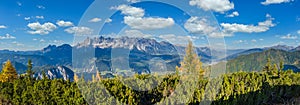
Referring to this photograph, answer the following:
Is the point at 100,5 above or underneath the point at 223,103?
above

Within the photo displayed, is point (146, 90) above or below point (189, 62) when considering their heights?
below

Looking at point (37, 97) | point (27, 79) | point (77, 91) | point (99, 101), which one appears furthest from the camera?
point (27, 79)

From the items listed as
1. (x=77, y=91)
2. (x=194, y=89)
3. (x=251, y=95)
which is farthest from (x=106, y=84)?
(x=251, y=95)

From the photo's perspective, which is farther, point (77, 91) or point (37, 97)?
point (37, 97)

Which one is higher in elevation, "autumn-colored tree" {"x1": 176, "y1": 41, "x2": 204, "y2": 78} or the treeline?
"autumn-colored tree" {"x1": 176, "y1": 41, "x2": 204, "y2": 78}

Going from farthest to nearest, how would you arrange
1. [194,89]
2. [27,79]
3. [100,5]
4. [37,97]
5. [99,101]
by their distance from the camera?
[27,79], [37,97], [194,89], [99,101], [100,5]

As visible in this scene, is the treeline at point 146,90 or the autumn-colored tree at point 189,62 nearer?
the treeline at point 146,90

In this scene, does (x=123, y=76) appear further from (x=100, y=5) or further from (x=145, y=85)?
(x=100, y=5)

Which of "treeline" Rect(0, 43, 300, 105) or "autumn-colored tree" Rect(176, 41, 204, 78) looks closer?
"treeline" Rect(0, 43, 300, 105)

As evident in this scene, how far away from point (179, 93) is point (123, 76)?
3.77m

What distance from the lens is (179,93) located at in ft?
53.8

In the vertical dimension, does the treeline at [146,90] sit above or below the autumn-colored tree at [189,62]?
below

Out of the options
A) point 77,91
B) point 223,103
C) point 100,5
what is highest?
point 100,5

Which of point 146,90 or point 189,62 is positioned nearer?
point 146,90
